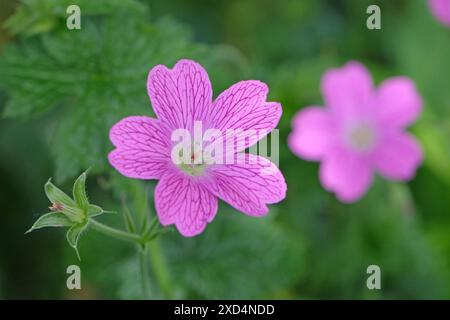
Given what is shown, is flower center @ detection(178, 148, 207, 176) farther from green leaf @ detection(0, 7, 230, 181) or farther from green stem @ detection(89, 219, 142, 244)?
green leaf @ detection(0, 7, 230, 181)

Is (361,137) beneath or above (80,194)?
above

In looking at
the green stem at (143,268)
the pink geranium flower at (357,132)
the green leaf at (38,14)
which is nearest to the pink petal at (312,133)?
the pink geranium flower at (357,132)

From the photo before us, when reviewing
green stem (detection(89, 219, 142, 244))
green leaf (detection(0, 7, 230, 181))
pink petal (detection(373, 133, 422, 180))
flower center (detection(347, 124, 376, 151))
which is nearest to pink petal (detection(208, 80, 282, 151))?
green stem (detection(89, 219, 142, 244))

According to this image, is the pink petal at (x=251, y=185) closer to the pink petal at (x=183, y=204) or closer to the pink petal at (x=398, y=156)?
the pink petal at (x=183, y=204)

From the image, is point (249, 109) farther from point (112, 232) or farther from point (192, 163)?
point (112, 232)

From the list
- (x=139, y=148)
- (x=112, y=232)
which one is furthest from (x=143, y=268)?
(x=139, y=148)
